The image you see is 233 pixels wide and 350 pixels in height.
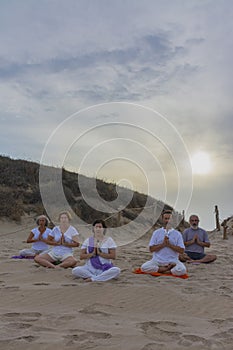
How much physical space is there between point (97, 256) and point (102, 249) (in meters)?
0.14

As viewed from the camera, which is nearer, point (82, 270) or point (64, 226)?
point (82, 270)

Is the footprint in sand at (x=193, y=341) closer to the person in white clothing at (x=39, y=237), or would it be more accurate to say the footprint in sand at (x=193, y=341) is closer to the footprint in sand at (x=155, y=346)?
the footprint in sand at (x=155, y=346)

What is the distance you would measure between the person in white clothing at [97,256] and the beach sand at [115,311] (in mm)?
196

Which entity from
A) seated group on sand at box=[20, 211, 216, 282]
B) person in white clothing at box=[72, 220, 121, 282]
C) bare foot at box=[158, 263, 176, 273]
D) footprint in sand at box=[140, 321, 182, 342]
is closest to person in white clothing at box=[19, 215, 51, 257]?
seated group on sand at box=[20, 211, 216, 282]

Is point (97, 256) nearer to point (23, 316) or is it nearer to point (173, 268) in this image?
point (173, 268)

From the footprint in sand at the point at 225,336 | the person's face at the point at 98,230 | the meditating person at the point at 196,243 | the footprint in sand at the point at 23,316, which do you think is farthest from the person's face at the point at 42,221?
the footprint in sand at the point at 225,336

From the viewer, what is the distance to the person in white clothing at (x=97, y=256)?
22.5 feet

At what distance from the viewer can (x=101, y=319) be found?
182 inches

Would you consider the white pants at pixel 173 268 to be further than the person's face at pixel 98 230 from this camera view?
Yes

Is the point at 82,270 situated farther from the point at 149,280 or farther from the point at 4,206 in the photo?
the point at 4,206

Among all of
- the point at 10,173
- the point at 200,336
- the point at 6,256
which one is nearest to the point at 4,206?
the point at 10,173

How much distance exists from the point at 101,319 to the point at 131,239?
12462 millimetres

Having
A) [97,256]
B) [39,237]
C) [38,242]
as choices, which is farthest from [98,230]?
[38,242]

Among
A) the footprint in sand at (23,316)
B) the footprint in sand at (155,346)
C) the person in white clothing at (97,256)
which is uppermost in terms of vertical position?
the person in white clothing at (97,256)
